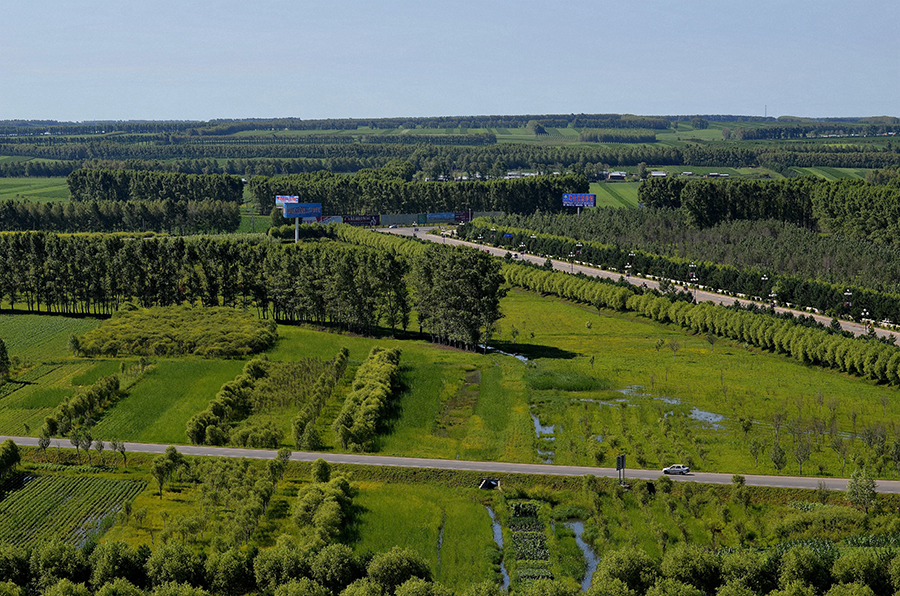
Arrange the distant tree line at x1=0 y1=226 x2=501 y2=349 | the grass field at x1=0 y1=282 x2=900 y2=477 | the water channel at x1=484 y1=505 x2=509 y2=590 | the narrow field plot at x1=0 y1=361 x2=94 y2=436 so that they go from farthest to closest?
the distant tree line at x1=0 y1=226 x2=501 y2=349 < the narrow field plot at x1=0 y1=361 x2=94 y2=436 < the grass field at x1=0 y1=282 x2=900 y2=477 < the water channel at x1=484 y1=505 x2=509 y2=590

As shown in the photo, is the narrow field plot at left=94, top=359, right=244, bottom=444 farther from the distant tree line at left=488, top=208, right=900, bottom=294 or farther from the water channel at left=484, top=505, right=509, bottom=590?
the distant tree line at left=488, top=208, right=900, bottom=294

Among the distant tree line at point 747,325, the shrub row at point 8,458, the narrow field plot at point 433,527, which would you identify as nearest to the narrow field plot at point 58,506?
the shrub row at point 8,458

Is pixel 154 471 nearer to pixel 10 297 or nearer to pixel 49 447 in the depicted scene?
pixel 49 447

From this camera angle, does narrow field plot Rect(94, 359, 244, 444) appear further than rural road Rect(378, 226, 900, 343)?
No

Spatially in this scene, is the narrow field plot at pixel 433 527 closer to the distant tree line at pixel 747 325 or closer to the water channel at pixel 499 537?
the water channel at pixel 499 537

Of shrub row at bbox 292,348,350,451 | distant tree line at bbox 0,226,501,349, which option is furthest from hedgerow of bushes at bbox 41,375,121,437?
distant tree line at bbox 0,226,501,349
